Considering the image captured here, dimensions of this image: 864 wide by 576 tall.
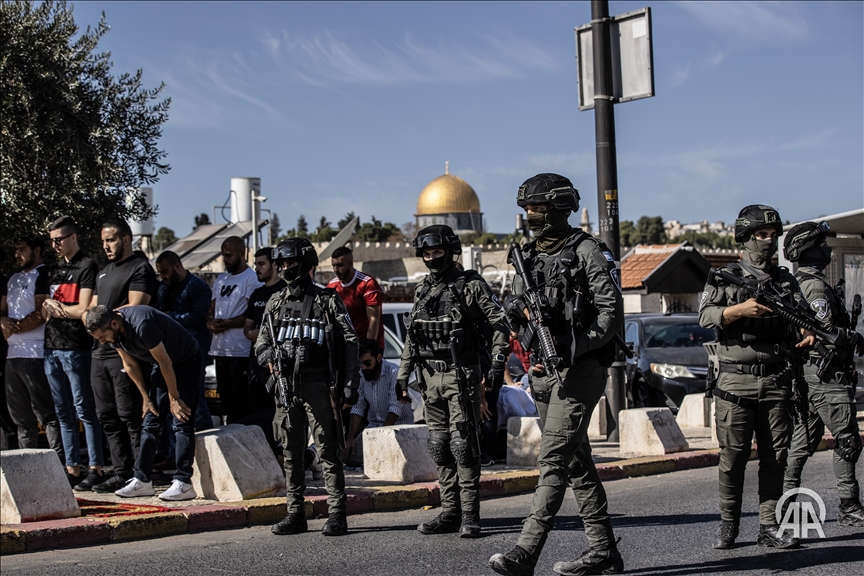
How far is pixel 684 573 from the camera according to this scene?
17.4 feet

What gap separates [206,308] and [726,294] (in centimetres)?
519

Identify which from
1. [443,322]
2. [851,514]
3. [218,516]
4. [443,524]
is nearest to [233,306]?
[218,516]

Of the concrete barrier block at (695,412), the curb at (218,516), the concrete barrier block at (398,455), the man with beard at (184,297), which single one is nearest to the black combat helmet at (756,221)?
the curb at (218,516)

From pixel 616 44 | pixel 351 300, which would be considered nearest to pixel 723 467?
pixel 351 300

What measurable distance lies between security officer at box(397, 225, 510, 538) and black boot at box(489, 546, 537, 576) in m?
1.67

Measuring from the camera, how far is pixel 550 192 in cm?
523

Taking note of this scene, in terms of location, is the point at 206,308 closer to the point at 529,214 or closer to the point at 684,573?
the point at 529,214

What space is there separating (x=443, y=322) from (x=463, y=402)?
536mm

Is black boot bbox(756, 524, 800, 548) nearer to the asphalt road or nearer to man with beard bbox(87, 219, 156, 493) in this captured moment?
the asphalt road

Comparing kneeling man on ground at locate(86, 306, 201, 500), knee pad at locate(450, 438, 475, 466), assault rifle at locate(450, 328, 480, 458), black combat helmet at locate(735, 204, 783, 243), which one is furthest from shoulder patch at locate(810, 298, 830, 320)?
kneeling man on ground at locate(86, 306, 201, 500)

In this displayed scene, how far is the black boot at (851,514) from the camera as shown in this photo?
657 centimetres

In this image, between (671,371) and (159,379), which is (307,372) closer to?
(159,379)

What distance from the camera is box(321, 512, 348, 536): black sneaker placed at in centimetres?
664

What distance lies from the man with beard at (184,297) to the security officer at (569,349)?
4.70 meters
